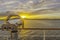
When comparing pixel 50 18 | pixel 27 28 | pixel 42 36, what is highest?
pixel 50 18

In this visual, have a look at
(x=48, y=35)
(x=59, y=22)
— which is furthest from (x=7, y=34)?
(x=59, y=22)

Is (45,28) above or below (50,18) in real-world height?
below

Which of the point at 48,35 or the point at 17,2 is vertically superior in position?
the point at 17,2

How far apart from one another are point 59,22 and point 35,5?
1.21ft

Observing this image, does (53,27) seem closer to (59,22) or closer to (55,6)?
(59,22)

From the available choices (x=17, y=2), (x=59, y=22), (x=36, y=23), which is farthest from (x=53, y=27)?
(x=17, y=2)

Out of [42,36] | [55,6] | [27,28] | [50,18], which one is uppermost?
[55,6]

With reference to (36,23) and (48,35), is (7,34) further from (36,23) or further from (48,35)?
(48,35)

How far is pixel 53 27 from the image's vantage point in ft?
5.99

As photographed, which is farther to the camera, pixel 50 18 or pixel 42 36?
pixel 42 36

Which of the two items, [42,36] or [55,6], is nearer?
[55,6]

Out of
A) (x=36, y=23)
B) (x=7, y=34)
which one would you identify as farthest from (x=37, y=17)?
(x=7, y=34)

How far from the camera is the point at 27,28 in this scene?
6.01ft

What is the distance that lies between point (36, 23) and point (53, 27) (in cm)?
22
